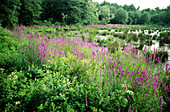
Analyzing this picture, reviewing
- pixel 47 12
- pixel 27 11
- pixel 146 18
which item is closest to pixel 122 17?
Answer: pixel 146 18

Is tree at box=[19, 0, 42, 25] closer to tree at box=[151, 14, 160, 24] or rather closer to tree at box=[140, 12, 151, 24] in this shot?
tree at box=[140, 12, 151, 24]

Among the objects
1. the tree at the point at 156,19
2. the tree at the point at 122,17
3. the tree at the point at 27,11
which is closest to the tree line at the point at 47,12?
the tree at the point at 27,11

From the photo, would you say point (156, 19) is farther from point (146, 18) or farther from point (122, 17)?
point (122, 17)

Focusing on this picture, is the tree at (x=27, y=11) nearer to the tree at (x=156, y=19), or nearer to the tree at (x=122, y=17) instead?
the tree at (x=122, y=17)

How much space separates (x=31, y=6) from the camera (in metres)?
14.2

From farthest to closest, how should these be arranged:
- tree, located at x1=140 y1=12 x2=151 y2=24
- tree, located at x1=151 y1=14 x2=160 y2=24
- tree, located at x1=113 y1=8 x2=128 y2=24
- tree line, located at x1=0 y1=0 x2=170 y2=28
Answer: tree, located at x1=140 y1=12 x2=151 y2=24 < tree, located at x1=151 y1=14 x2=160 y2=24 < tree, located at x1=113 y1=8 x2=128 y2=24 < tree line, located at x1=0 y1=0 x2=170 y2=28

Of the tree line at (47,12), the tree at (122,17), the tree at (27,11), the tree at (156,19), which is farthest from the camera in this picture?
the tree at (156,19)

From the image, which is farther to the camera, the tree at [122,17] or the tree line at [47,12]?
the tree at [122,17]

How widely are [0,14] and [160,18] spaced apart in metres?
62.6

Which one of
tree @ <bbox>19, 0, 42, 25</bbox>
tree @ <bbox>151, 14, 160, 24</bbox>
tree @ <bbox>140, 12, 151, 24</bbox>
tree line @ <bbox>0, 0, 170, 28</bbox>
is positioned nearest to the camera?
tree line @ <bbox>0, 0, 170, 28</bbox>

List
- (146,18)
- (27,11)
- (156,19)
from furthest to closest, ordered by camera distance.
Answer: (146,18) → (156,19) → (27,11)

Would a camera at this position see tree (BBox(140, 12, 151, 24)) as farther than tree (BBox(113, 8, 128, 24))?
Yes

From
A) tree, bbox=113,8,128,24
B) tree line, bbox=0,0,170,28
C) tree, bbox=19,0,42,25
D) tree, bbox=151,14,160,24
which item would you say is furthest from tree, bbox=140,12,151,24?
tree, bbox=19,0,42,25

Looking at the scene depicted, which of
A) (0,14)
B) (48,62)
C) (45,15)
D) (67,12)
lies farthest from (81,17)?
(48,62)
